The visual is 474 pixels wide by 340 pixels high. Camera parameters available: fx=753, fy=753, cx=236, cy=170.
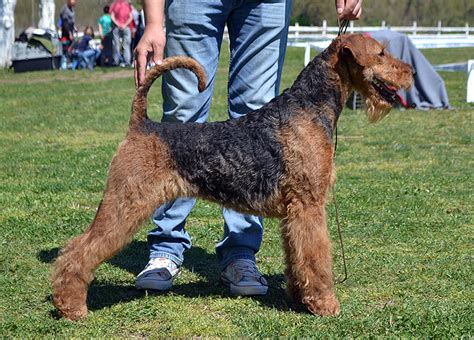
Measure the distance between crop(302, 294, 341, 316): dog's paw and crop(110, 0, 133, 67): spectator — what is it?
2027cm

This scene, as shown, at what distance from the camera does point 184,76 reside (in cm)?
460

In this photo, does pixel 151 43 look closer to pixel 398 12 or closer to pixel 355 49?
pixel 355 49

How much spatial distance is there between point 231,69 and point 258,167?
92 cm

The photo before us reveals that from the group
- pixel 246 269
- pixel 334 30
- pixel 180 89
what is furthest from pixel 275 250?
pixel 334 30

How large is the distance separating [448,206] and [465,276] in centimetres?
202

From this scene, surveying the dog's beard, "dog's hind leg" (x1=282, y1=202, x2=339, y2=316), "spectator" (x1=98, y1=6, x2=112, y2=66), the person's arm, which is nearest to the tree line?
"spectator" (x1=98, y1=6, x2=112, y2=66)

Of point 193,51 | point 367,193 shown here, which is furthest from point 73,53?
point 193,51

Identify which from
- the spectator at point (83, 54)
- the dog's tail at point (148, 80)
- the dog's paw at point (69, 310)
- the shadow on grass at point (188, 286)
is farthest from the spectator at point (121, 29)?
the dog's paw at point (69, 310)

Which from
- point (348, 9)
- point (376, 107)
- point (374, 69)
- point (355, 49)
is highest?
point (348, 9)

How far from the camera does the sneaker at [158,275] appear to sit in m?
4.49

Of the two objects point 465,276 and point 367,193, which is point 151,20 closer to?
point 465,276

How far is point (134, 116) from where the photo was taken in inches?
161

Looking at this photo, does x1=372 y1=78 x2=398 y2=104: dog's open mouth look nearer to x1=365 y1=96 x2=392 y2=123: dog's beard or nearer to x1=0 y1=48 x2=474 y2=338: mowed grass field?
x1=365 y1=96 x2=392 y2=123: dog's beard

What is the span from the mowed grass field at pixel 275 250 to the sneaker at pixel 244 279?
0.07 metres
